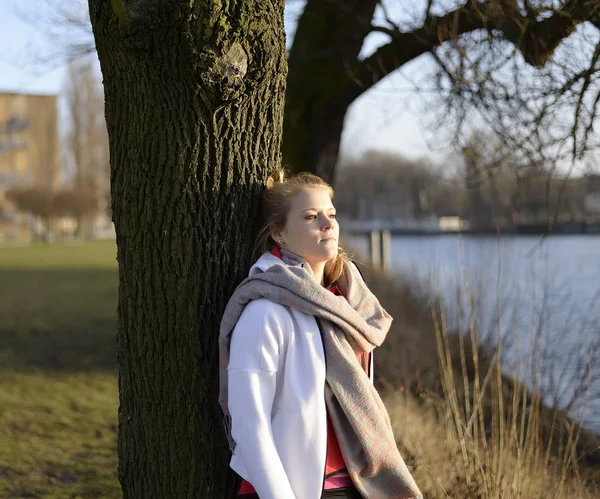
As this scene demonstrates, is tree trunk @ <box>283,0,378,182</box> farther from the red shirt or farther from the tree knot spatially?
the red shirt

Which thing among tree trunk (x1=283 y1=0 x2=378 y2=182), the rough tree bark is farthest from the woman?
tree trunk (x1=283 y1=0 x2=378 y2=182)

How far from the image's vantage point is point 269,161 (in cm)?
303

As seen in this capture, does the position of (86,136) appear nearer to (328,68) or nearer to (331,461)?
(328,68)

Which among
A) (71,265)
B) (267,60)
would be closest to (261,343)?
(267,60)

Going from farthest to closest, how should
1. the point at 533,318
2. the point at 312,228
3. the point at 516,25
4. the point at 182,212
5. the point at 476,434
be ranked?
the point at 516,25, the point at 533,318, the point at 476,434, the point at 182,212, the point at 312,228

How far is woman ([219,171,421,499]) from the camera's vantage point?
231cm

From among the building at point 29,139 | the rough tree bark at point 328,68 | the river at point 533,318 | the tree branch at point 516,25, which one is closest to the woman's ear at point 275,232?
the river at point 533,318

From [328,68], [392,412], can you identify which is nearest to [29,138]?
[328,68]

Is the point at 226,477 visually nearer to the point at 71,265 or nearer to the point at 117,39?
the point at 117,39

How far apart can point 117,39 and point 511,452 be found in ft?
9.53

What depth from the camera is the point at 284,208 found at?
8.84ft

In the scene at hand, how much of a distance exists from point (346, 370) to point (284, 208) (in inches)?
23.9

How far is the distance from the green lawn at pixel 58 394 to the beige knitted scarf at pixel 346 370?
2.56 m

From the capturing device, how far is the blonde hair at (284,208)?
106 inches
